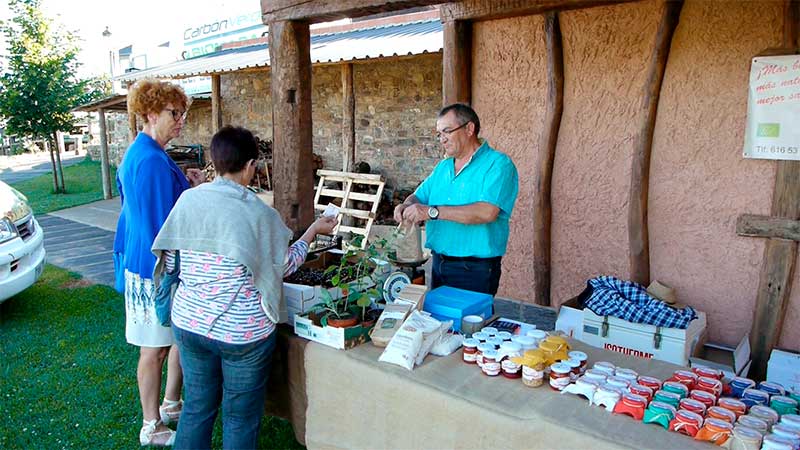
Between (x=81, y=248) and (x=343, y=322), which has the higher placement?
(x=343, y=322)

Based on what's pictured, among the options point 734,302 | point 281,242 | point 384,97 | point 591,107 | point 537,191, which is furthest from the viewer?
point 384,97

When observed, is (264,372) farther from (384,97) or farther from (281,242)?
(384,97)

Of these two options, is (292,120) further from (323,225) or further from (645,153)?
(645,153)

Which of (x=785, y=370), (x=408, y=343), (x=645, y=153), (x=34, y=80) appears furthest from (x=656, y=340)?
(x=34, y=80)

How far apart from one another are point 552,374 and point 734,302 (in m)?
2.22

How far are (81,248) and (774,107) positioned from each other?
8.51 m

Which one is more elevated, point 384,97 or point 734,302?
point 384,97

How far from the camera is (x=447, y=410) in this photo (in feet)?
6.86

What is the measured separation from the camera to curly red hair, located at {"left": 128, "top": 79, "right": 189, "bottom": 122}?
289cm

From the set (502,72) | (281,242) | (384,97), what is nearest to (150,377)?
(281,242)

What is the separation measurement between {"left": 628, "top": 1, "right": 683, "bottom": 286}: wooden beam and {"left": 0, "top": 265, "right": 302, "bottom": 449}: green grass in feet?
8.28

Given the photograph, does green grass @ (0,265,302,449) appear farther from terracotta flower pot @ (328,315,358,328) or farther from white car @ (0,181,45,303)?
terracotta flower pot @ (328,315,358,328)

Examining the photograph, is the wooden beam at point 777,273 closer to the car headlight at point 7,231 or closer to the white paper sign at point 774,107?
the white paper sign at point 774,107

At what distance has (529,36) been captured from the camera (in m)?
4.34
